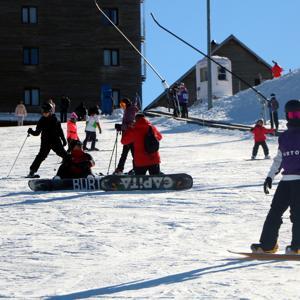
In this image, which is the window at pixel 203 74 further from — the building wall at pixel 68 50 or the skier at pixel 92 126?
the skier at pixel 92 126

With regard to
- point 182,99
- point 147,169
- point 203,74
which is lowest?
point 147,169

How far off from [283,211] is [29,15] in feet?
131

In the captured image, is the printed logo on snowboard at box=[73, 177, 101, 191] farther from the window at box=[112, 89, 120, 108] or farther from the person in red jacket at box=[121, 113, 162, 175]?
the window at box=[112, 89, 120, 108]

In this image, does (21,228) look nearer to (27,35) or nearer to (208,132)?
(208,132)

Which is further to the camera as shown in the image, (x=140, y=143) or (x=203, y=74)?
(x=203, y=74)

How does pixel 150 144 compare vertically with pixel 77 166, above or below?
above

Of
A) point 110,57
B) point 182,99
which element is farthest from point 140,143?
point 110,57

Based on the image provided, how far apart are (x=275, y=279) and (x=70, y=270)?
60.4 inches

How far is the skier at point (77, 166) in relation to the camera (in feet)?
41.3

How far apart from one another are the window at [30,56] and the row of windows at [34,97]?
1475 mm

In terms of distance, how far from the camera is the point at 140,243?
7609 mm

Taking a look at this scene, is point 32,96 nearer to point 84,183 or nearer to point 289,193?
point 84,183

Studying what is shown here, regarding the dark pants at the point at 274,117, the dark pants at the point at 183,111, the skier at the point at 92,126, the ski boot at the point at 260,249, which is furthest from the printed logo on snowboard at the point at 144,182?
the dark pants at the point at 183,111

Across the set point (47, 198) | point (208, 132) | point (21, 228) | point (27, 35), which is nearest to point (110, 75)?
point (27, 35)
